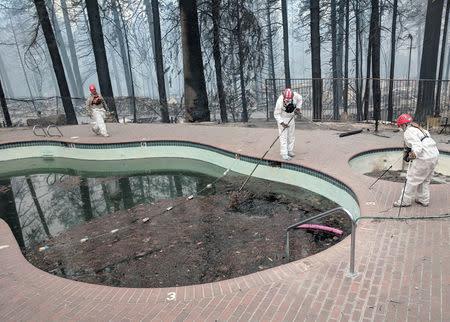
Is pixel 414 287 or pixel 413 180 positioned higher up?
pixel 413 180

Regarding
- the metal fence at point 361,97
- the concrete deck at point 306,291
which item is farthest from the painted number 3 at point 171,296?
the metal fence at point 361,97

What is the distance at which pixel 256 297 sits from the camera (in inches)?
137

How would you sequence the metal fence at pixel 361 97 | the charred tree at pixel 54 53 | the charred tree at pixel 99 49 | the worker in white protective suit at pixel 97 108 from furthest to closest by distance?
the charred tree at pixel 99 49, the charred tree at pixel 54 53, the metal fence at pixel 361 97, the worker in white protective suit at pixel 97 108

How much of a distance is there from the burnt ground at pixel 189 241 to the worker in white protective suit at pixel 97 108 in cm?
547

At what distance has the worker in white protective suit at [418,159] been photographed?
4.72 metres

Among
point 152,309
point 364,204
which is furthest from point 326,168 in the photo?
point 152,309

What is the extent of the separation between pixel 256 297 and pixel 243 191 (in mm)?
4222

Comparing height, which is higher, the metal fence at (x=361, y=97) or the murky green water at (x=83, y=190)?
the metal fence at (x=361, y=97)

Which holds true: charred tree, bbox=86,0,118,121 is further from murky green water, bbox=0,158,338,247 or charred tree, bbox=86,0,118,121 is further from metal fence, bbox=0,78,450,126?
murky green water, bbox=0,158,338,247

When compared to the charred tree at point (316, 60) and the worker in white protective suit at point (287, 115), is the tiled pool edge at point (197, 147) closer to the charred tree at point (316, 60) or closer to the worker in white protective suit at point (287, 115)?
the worker in white protective suit at point (287, 115)

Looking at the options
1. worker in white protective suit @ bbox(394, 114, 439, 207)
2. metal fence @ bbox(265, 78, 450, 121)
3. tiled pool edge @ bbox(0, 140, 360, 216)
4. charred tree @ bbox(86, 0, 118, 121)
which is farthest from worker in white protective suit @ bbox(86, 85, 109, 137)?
worker in white protective suit @ bbox(394, 114, 439, 207)

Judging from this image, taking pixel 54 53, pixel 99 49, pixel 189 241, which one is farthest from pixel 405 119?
pixel 54 53

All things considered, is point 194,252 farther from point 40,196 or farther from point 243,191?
point 40,196

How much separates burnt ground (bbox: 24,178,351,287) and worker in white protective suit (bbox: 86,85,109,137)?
17.9 feet
